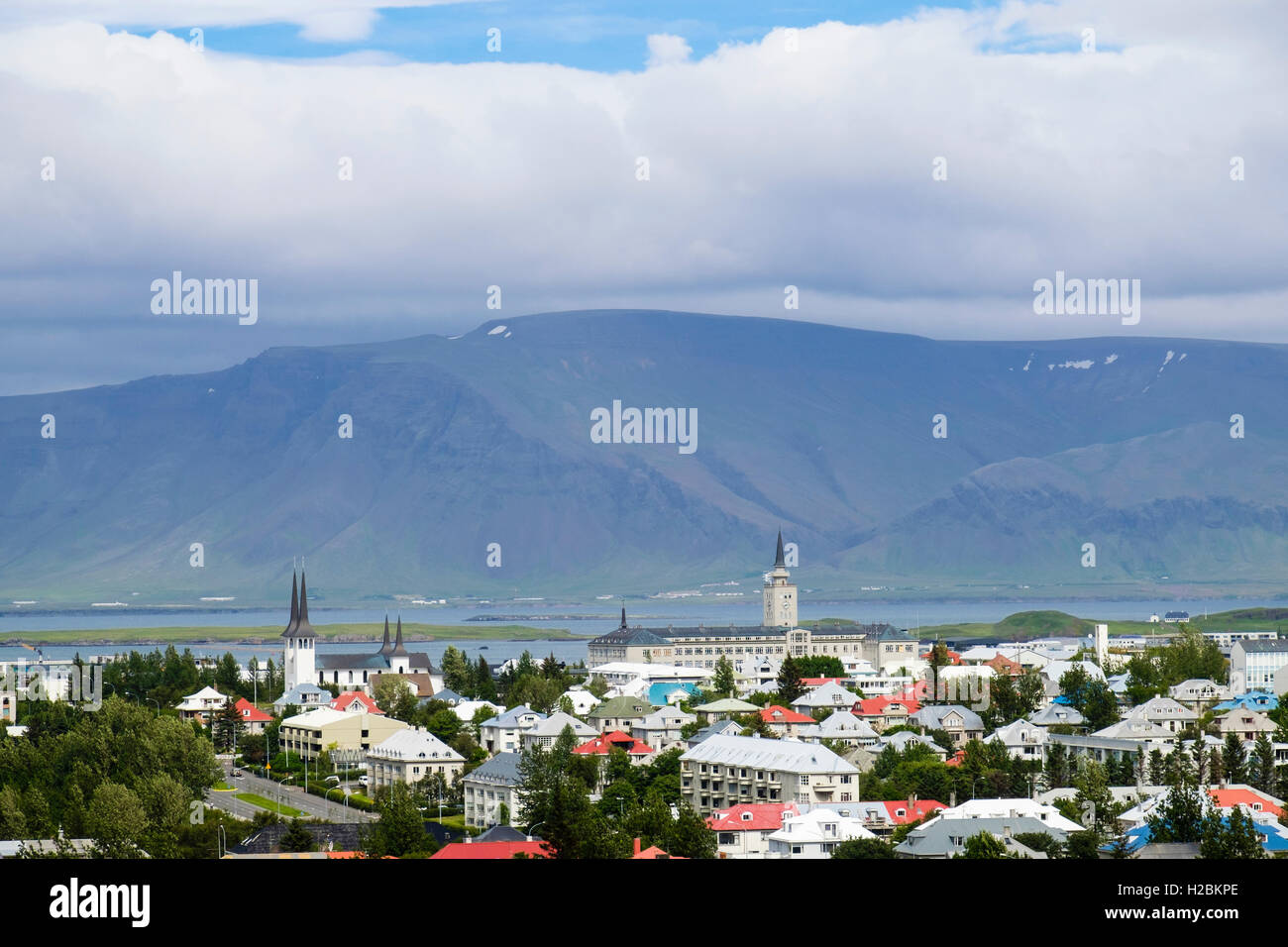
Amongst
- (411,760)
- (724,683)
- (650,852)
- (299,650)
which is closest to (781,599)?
(299,650)

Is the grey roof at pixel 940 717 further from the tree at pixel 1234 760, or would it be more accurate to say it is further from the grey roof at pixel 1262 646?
the grey roof at pixel 1262 646

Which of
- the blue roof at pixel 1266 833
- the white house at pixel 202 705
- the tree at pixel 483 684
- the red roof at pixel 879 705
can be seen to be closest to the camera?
the blue roof at pixel 1266 833

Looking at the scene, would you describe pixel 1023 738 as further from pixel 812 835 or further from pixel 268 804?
pixel 268 804

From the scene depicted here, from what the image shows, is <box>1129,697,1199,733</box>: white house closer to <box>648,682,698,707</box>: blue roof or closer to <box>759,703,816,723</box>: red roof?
<box>759,703,816,723</box>: red roof

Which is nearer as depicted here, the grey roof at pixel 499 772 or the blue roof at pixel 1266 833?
the blue roof at pixel 1266 833

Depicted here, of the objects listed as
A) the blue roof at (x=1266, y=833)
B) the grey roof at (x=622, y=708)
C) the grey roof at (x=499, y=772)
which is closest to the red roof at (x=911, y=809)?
the blue roof at (x=1266, y=833)
